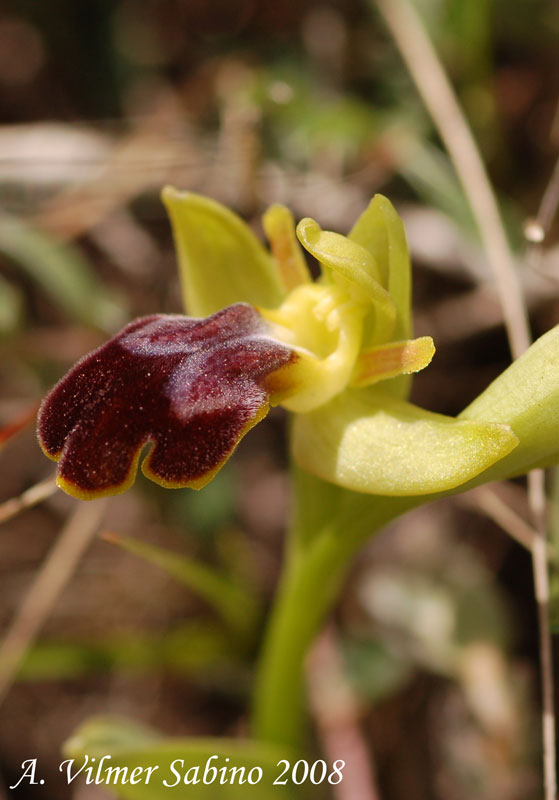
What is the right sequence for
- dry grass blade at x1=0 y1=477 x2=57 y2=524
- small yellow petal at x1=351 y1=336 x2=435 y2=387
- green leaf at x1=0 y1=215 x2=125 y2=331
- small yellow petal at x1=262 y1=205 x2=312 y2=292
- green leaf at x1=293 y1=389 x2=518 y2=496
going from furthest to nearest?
green leaf at x1=0 y1=215 x2=125 y2=331 → dry grass blade at x1=0 y1=477 x2=57 y2=524 → small yellow petal at x1=262 y1=205 x2=312 y2=292 → small yellow petal at x1=351 y1=336 x2=435 y2=387 → green leaf at x1=293 y1=389 x2=518 y2=496

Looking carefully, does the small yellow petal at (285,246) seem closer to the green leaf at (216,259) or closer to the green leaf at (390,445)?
the green leaf at (216,259)

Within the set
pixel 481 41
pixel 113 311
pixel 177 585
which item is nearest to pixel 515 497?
pixel 177 585

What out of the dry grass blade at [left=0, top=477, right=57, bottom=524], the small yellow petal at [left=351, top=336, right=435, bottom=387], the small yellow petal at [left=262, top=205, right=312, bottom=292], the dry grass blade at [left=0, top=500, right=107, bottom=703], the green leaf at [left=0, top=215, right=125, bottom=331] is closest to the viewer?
the small yellow petal at [left=351, top=336, right=435, bottom=387]

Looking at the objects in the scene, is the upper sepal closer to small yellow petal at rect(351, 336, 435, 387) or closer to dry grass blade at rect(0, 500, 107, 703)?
small yellow petal at rect(351, 336, 435, 387)

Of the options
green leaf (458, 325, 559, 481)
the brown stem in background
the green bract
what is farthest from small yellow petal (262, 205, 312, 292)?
the brown stem in background

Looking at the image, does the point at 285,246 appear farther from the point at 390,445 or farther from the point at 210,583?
the point at 210,583

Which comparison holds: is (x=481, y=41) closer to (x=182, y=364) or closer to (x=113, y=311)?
(x=113, y=311)

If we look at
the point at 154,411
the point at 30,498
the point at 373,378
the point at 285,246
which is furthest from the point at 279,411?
the point at 154,411

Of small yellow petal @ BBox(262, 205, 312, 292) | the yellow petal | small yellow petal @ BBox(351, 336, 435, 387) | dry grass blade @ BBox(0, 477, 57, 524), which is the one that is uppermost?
small yellow petal @ BBox(262, 205, 312, 292)
